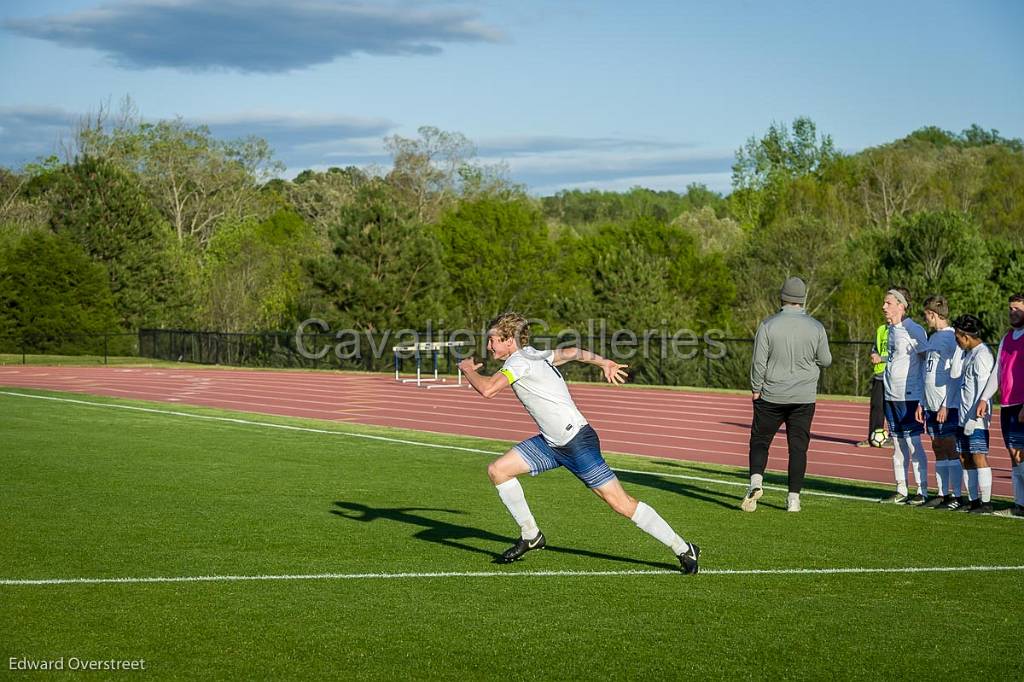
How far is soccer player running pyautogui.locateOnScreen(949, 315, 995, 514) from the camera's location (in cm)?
1079

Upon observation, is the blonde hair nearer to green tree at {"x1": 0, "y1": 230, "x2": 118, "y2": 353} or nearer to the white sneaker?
the white sneaker

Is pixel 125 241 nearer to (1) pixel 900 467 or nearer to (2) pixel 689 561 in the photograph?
(1) pixel 900 467

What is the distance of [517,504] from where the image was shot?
339 inches

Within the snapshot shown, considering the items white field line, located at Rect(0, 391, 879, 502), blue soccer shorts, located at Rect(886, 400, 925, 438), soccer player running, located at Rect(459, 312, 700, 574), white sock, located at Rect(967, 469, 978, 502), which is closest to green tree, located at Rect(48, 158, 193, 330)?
white field line, located at Rect(0, 391, 879, 502)

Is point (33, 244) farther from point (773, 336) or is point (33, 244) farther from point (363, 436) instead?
point (773, 336)

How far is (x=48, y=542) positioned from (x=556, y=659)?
15.8 feet

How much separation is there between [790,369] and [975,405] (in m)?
1.74

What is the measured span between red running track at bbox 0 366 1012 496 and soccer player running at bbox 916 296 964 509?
6.75ft

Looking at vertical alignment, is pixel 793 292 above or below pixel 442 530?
above

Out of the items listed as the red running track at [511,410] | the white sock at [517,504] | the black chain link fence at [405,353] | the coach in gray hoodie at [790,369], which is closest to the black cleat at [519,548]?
the white sock at [517,504]

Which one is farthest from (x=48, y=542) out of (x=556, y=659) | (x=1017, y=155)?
(x=1017, y=155)

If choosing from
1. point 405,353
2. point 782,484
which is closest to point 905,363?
point 782,484

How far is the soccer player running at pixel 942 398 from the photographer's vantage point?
11.2 m

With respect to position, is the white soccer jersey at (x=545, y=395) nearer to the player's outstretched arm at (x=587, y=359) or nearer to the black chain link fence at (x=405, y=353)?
the player's outstretched arm at (x=587, y=359)
